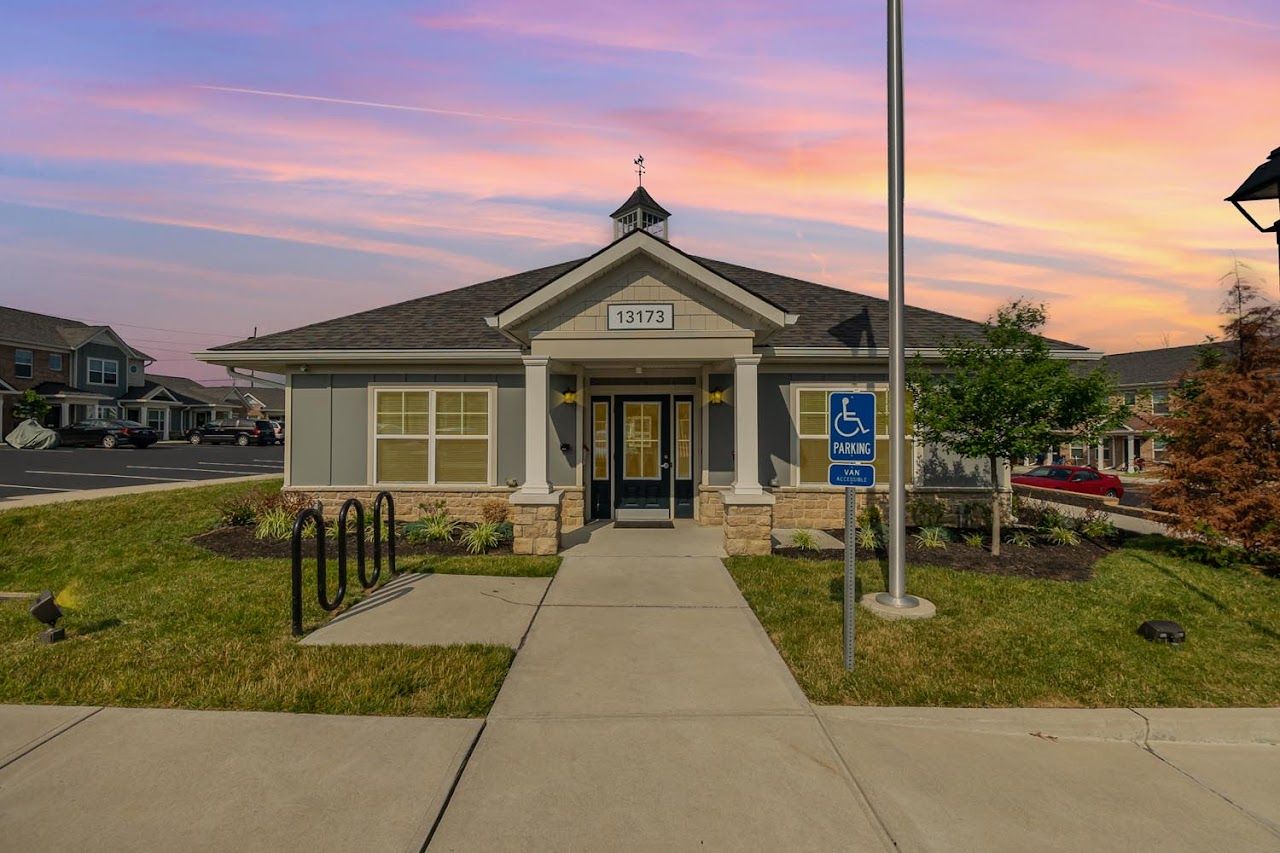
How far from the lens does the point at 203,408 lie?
163 ft

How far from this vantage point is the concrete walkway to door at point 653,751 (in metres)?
3.02

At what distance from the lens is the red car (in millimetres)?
20641

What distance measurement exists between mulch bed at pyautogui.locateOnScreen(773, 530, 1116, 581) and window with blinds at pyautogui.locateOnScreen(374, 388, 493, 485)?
235 inches

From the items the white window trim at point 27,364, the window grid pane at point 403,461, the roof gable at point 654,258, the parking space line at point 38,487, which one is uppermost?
A: the white window trim at point 27,364

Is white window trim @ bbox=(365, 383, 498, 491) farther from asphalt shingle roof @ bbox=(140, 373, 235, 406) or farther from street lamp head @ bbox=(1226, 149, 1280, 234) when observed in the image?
asphalt shingle roof @ bbox=(140, 373, 235, 406)

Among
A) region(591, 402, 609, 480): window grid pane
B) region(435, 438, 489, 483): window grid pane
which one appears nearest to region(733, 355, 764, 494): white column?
region(591, 402, 609, 480): window grid pane

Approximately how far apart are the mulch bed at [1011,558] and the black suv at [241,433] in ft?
123

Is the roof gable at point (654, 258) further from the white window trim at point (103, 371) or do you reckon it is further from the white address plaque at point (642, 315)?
the white window trim at point (103, 371)

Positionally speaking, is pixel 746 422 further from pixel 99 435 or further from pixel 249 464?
pixel 99 435

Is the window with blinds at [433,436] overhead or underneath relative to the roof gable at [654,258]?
underneath

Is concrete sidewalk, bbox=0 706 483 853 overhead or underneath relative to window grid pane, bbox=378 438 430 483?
underneath

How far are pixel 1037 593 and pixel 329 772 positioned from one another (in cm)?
746

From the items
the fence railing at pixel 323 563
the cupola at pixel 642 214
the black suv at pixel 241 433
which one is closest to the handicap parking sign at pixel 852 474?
the fence railing at pixel 323 563

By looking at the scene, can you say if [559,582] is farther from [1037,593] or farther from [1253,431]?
[1253,431]
